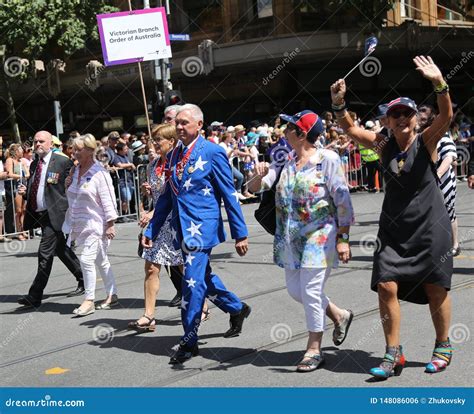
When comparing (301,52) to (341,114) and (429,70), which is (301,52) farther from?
(429,70)

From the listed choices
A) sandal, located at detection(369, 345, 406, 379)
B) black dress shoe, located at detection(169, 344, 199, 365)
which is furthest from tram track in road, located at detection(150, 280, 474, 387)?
sandal, located at detection(369, 345, 406, 379)

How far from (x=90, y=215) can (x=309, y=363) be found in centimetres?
344

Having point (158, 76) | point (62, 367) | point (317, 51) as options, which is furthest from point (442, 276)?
point (317, 51)

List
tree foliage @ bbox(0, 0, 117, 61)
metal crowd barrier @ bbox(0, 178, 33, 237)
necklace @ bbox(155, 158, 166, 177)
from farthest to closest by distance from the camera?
1. tree foliage @ bbox(0, 0, 117, 61)
2. metal crowd barrier @ bbox(0, 178, 33, 237)
3. necklace @ bbox(155, 158, 166, 177)

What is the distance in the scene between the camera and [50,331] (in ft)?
24.6

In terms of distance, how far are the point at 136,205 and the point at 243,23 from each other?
14331mm

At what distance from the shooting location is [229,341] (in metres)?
6.59

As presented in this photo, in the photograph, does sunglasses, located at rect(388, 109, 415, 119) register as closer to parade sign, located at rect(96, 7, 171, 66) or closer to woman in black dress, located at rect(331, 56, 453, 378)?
woman in black dress, located at rect(331, 56, 453, 378)

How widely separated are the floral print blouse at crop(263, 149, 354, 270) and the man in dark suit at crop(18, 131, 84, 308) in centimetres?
375

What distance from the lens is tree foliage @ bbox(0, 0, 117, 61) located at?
26219 millimetres

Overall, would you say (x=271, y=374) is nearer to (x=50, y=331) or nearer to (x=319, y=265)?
(x=319, y=265)

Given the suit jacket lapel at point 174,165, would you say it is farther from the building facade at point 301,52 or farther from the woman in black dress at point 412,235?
the building facade at point 301,52

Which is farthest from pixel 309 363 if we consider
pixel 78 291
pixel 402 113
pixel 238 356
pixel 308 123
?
pixel 78 291

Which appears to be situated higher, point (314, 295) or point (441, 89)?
point (441, 89)
